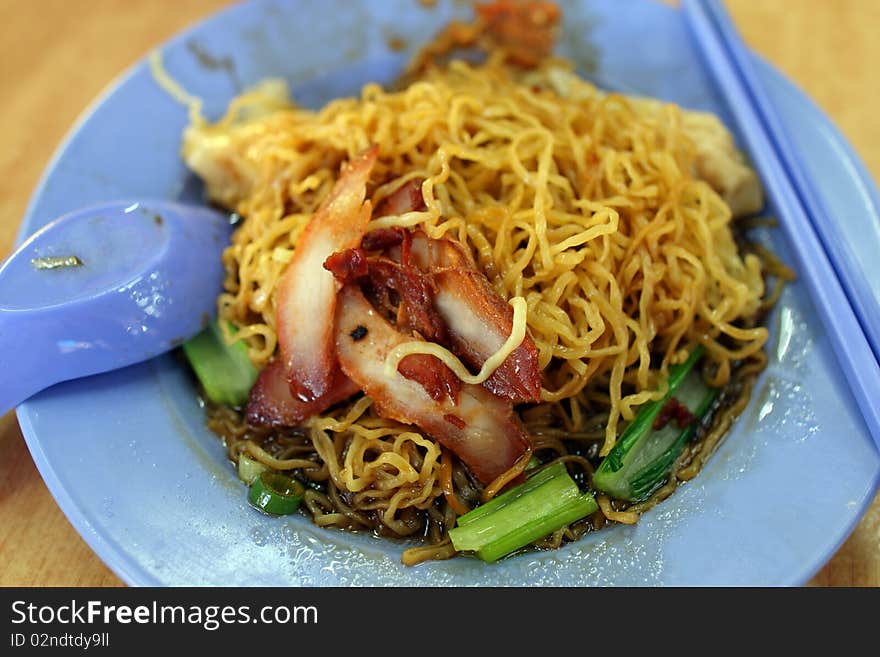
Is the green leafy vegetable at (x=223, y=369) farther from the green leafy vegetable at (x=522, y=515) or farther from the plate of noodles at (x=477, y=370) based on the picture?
the green leafy vegetable at (x=522, y=515)

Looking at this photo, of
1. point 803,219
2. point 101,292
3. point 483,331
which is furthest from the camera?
point 803,219

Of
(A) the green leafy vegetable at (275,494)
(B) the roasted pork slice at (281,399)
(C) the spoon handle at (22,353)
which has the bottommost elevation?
(A) the green leafy vegetable at (275,494)

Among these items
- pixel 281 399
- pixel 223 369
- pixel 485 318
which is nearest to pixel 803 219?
pixel 485 318

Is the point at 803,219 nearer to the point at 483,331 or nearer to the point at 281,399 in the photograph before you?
the point at 483,331

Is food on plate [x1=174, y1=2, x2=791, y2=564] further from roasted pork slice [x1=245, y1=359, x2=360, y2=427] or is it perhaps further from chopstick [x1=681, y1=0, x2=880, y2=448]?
chopstick [x1=681, y1=0, x2=880, y2=448]

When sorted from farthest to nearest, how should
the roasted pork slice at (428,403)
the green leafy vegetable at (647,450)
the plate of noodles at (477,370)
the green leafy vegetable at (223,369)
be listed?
1. the green leafy vegetable at (223,369)
2. the green leafy vegetable at (647,450)
3. the roasted pork slice at (428,403)
4. the plate of noodles at (477,370)

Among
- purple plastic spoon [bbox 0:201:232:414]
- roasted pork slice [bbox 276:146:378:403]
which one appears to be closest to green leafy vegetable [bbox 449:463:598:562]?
roasted pork slice [bbox 276:146:378:403]

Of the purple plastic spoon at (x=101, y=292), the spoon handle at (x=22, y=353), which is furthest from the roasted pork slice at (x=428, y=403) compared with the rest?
the spoon handle at (x=22, y=353)

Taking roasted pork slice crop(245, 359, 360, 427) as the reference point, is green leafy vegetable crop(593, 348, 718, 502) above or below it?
below
